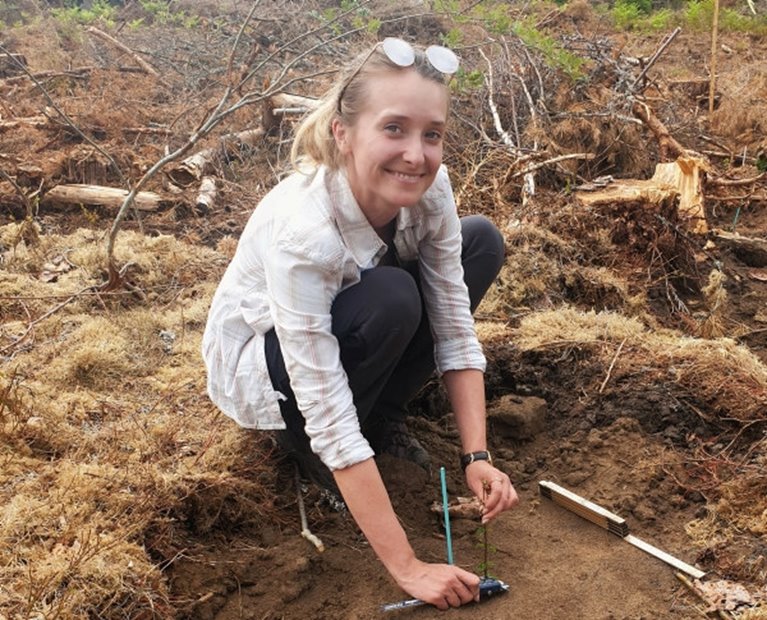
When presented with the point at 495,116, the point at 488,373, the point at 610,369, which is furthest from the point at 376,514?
the point at 495,116

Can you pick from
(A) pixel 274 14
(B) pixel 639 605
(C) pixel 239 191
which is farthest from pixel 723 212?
(A) pixel 274 14

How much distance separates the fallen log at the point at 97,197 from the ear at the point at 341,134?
3634 millimetres

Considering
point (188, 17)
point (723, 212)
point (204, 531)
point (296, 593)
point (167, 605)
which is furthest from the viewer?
point (188, 17)

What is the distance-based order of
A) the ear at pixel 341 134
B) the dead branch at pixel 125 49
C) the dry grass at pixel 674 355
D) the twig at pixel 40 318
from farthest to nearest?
the dead branch at pixel 125 49 → the twig at pixel 40 318 → the dry grass at pixel 674 355 → the ear at pixel 341 134

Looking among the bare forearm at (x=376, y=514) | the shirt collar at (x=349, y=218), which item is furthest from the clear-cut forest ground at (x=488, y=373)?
the shirt collar at (x=349, y=218)

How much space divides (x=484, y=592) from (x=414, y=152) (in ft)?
3.79

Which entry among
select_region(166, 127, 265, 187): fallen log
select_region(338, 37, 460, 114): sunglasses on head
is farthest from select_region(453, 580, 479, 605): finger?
select_region(166, 127, 265, 187): fallen log

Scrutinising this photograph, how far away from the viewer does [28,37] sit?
9.75 metres

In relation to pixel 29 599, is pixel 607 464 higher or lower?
lower

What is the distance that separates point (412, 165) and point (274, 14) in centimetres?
816

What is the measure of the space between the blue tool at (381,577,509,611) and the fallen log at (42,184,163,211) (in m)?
3.99

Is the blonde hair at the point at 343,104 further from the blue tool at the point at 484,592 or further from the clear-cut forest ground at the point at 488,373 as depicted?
the blue tool at the point at 484,592

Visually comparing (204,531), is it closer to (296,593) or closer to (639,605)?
(296,593)

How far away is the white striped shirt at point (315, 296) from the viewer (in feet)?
6.50
